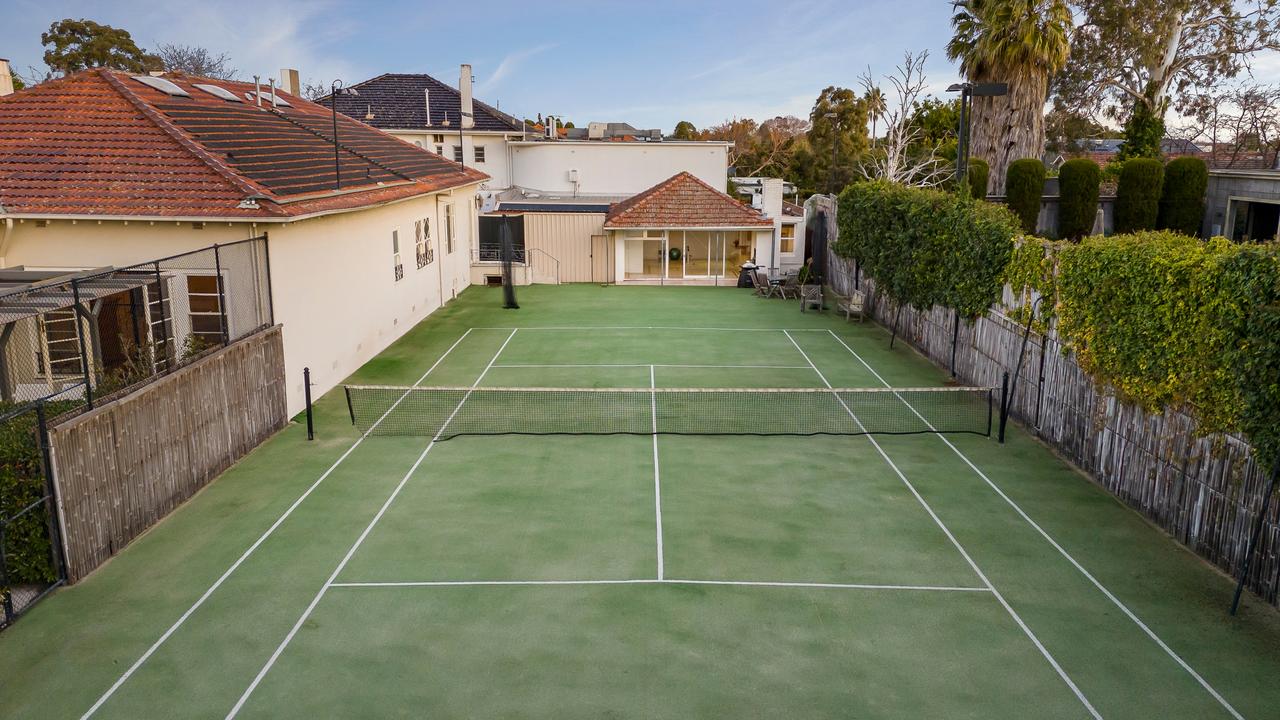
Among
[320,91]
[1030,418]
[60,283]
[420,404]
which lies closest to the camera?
[60,283]

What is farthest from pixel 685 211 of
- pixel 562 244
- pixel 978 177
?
pixel 978 177

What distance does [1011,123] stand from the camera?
1390 inches

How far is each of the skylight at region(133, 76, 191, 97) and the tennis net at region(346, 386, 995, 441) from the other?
7662mm

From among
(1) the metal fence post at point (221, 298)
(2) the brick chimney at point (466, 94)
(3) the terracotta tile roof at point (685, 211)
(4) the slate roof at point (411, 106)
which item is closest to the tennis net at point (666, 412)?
(1) the metal fence post at point (221, 298)

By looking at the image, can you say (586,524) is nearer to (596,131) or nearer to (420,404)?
(420,404)

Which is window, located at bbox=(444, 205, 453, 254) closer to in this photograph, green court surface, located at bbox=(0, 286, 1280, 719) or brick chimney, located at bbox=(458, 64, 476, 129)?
brick chimney, located at bbox=(458, 64, 476, 129)

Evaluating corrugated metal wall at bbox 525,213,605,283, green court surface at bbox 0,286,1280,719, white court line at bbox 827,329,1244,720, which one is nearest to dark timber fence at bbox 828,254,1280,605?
green court surface at bbox 0,286,1280,719

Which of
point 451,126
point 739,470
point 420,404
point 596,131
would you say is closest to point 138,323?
point 420,404

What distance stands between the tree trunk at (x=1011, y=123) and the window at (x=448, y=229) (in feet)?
67.5

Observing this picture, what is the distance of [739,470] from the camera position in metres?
13.6

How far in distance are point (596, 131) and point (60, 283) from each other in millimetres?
45249

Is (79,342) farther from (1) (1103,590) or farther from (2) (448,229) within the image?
(2) (448,229)

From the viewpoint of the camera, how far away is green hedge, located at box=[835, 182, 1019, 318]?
17.7m

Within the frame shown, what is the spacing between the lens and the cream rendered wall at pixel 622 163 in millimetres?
45594
